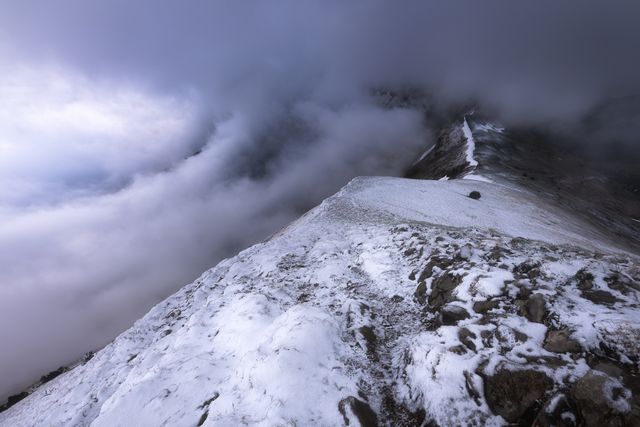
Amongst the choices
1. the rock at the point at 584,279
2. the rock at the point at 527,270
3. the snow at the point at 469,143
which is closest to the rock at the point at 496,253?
the rock at the point at 527,270

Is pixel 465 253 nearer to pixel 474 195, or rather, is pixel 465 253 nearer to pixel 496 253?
pixel 496 253

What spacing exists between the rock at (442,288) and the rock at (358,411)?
4.00 m

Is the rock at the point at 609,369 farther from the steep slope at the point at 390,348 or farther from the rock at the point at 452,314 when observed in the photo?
the rock at the point at 452,314

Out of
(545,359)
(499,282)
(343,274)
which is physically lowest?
(545,359)

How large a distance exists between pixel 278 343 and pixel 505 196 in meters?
32.9

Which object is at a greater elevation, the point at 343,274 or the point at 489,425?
the point at 343,274

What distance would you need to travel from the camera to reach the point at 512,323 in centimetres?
695

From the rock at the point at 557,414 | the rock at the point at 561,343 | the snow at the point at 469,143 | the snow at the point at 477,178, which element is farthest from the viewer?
the snow at the point at 469,143

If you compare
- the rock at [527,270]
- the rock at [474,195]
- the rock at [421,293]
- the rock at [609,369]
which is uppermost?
the rock at [421,293]

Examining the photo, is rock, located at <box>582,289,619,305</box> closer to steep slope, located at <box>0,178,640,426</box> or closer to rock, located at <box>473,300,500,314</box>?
steep slope, located at <box>0,178,640,426</box>

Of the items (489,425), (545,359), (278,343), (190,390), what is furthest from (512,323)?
(190,390)

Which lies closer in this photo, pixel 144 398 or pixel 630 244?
pixel 144 398

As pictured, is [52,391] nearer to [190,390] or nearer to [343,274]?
[190,390]

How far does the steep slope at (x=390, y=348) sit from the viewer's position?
5.66m
